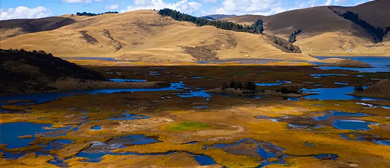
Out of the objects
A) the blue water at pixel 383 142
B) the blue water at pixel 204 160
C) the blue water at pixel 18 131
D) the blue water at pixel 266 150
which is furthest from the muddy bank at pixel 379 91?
the blue water at pixel 18 131

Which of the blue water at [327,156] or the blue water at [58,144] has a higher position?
the blue water at [327,156]

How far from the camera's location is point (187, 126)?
Answer: 52.8m

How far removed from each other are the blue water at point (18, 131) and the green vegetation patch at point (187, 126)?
46.7 feet

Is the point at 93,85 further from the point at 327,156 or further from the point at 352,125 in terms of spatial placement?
the point at 327,156

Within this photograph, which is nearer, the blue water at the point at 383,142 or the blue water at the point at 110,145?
the blue water at the point at 110,145

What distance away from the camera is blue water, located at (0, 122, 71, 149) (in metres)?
44.2

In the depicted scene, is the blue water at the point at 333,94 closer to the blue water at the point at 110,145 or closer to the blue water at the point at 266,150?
the blue water at the point at 266,150

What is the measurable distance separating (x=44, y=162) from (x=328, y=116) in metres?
41.7

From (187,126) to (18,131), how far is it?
20.8 m

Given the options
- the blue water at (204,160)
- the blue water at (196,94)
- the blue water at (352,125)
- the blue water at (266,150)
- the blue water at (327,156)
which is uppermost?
the blue water at (327,156)

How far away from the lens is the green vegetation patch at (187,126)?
51412 mm

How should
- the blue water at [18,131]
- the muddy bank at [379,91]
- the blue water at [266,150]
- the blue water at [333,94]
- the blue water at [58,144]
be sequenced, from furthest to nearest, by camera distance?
the muddy bank at [379,91] → the blue water at [333,94] → the blue water at [18,131] → the blue water at [58,144] → the blue water at [266,150]

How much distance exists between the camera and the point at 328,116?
202 ft

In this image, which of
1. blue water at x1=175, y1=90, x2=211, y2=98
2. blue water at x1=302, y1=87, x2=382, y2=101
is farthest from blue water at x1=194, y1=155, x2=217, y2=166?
blue water at x1=302, y1=87, x2=382, y2=101
